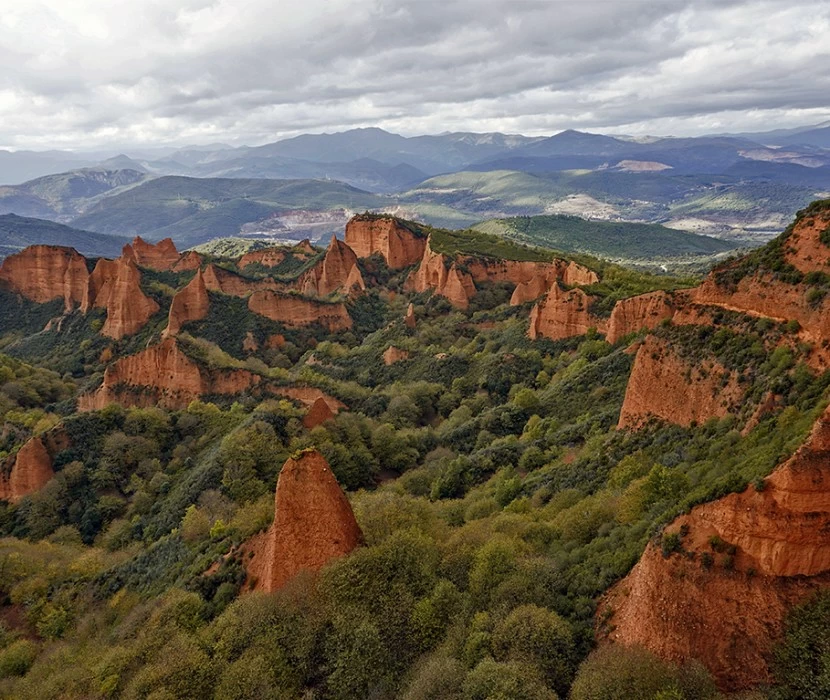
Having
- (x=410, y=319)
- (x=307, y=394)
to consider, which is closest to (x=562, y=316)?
(x=410, y=319)

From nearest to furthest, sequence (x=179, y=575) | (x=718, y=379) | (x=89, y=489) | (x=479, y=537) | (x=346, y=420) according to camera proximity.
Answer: (x=479, y=537)
(x=718, y=379)
(x=179, y=575)
(x=89, y=489)
(x=346, y=420)

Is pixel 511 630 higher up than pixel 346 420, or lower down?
higher up

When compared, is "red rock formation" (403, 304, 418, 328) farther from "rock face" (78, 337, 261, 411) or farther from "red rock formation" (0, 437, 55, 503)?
"red rock formation" (0, 437, 55, 503)

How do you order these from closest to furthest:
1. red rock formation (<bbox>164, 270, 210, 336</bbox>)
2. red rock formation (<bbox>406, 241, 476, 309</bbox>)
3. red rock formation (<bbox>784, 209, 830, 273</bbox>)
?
1. red rock formation (<bbox>784, 209, 830, 273</bbox>)
2. red rock formation (<bbox>164, 270, 210, 336</bbox>)
3. red rock formation (<bbox>406, 241, 476, 309</bbox>)

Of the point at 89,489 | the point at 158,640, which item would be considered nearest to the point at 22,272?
the point at 89,489

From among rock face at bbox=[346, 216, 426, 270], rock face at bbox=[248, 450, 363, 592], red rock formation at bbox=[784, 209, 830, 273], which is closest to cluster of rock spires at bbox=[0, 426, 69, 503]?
rock face at bbox=[248, 450, 363, 592]

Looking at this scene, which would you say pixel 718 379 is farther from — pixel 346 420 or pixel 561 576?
pixel 346 420

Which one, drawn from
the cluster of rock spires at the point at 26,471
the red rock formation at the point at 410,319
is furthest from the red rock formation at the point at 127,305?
the cluster of rock spires at the point at 26,471
